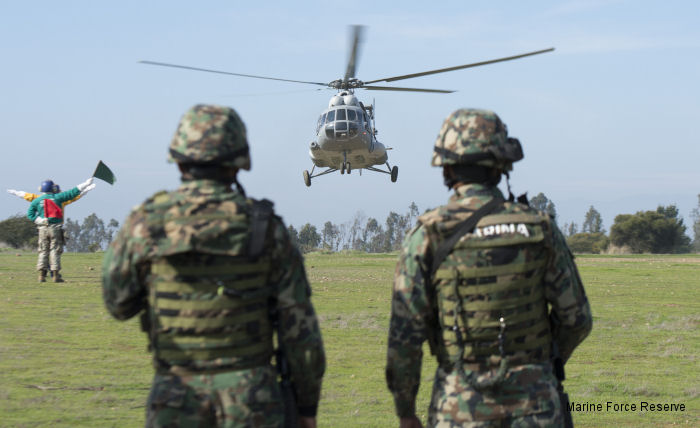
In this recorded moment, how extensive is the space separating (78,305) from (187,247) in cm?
1091

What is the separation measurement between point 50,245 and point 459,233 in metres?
14.8

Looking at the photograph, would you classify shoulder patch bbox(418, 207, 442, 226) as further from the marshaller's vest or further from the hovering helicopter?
the hovering helicopter

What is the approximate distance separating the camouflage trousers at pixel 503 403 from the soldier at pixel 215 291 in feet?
2.01

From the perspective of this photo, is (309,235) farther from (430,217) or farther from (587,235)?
(430,217)

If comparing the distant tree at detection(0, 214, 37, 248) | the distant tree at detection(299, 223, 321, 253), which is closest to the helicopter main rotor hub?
the distant tree at detection(0, 214, 37, 248)

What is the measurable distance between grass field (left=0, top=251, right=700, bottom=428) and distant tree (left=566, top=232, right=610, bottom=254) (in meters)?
54.6

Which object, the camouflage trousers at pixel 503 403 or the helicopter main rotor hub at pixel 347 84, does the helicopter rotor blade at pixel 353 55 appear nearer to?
the helicopter main rotor hub at pixel 347 84

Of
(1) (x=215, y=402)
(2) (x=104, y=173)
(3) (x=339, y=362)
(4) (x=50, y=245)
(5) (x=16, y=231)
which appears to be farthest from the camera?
(5) (x=16, y=231)

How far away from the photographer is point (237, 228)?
354cm

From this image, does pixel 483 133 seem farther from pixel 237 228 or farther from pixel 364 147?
pixel 364 147

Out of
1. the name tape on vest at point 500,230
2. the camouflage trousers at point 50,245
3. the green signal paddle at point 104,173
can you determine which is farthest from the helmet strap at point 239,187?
the camouflage trousers at point 50,245

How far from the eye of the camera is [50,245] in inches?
672

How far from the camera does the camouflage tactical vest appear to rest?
11.5ft

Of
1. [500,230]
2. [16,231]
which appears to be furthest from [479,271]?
[16,231]
